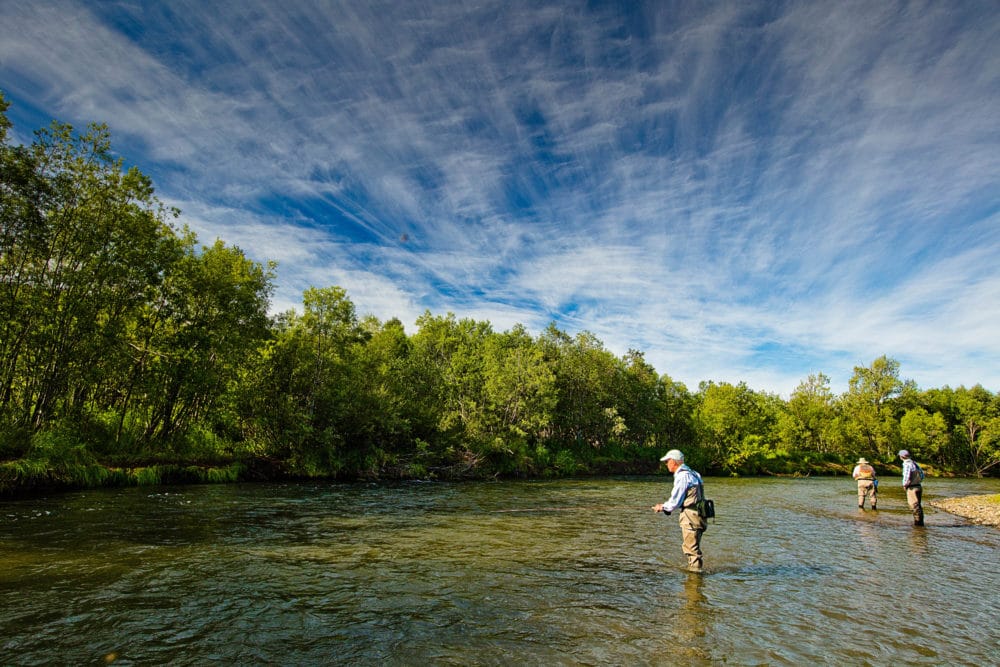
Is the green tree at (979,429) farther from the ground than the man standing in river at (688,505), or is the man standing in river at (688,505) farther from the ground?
the green tree at (979,429)

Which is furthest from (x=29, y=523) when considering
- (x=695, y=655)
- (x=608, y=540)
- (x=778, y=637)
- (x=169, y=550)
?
(x=778, y=637)

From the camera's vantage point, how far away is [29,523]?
13883 millimetres

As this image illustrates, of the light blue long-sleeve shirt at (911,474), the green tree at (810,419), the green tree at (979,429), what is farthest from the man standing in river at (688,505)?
the green tree at (979,429)

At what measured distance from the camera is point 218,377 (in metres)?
31.0

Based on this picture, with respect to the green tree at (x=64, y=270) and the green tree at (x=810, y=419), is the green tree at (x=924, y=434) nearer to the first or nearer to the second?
the green tree at (x=810, y=419)

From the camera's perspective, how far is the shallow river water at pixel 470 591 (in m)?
6.73

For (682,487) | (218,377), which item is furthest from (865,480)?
(218,377)

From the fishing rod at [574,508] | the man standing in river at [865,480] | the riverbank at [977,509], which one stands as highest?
the man standing in river at [865,480]

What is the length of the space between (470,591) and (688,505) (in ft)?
16.3

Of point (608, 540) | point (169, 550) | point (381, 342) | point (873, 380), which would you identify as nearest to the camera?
point (169, 550)

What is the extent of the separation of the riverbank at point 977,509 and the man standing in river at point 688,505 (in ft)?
55.0

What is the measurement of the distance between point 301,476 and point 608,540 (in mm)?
25193

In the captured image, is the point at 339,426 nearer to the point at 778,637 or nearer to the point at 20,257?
the point at 20,257

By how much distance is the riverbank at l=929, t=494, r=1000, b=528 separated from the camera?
1985 cm
